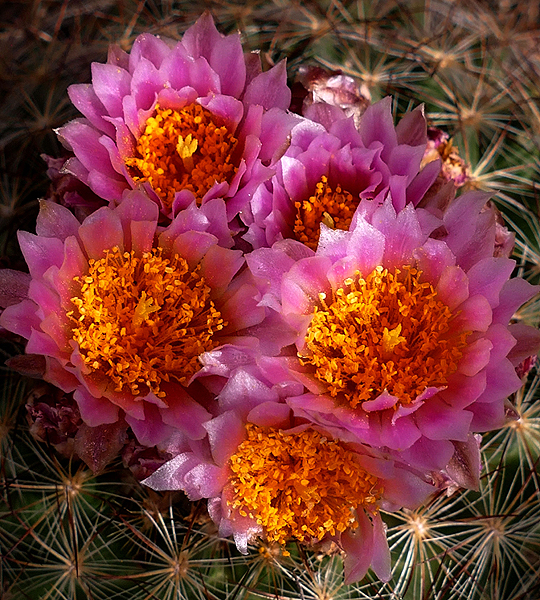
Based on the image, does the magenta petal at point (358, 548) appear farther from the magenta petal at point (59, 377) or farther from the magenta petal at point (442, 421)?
the magenta petal at point (59, 377)

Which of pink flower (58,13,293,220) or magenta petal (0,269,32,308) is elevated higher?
pink flower (58,13,293,220)

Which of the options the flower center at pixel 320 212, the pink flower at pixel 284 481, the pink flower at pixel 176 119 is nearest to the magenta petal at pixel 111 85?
the pink flower at pixel 176 119

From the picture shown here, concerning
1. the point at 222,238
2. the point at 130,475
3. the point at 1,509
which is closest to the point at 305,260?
the point at 222,238

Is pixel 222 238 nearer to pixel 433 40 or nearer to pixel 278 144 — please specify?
pixel 278 144

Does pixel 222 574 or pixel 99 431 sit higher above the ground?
pixel 99 431

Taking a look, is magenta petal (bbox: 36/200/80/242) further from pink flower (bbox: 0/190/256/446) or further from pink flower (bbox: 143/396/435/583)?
pink flower (bbox: 143/396/435/583)

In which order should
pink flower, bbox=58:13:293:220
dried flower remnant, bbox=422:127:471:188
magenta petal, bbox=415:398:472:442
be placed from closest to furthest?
magenta petal, bbox=415:398:472:442 → pink flower, bbox=58:13:293:220 → dried flower remnant, bbox=422:127:471:188

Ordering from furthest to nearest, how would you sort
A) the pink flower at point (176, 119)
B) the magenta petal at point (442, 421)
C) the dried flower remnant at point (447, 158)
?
the dried flower remnant at point (447, 158)
the pink flower at point (176, 119)
the magenta petal at point (442, 421)

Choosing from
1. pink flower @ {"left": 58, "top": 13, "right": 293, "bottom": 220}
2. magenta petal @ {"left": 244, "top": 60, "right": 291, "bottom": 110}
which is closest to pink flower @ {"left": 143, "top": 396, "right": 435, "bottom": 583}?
pink flower @ {"left": 58, "top": 13, "right": 293, "bottom": 220}

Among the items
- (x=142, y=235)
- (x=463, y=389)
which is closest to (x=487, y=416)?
(x=463, y=389)
